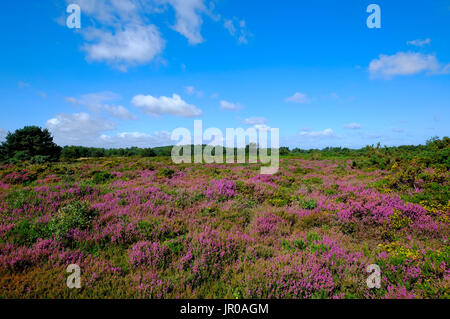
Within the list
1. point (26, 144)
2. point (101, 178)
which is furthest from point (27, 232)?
point (26, 144)

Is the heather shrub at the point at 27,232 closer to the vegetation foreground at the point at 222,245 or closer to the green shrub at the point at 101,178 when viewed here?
the vegetation foreground at the point at 222,245

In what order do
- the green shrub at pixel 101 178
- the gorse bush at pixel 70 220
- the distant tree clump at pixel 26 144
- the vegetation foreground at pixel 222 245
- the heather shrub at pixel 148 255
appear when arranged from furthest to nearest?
1. the distant tree clump at pixel 26 144
2. the green shrub at pixel 101 178
3. the gorse bush at pixel 70 220
4. the heather shrub at pixel 148 255
5. the vegetation foreground at pixel 222 245

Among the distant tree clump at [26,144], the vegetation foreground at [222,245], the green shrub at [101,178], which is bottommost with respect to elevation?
the vegetation foreground at [222,245]

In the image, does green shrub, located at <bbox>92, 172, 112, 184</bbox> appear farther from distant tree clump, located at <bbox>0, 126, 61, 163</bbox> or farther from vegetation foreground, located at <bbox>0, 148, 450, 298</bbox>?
distant tree clump, located at <bbox>0, 126, 61, 163</bbox>

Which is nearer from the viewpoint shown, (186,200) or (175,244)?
(175,244)

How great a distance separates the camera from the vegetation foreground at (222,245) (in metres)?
3.31

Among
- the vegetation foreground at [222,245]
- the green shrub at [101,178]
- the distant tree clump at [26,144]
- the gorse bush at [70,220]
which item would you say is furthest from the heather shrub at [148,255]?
the distant tree clump at [26,144]

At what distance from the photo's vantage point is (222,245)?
4453 millimetres

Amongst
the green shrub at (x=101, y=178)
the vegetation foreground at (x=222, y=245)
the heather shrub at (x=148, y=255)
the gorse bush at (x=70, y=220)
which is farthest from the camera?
the green shrub at (x=101, y=178)
